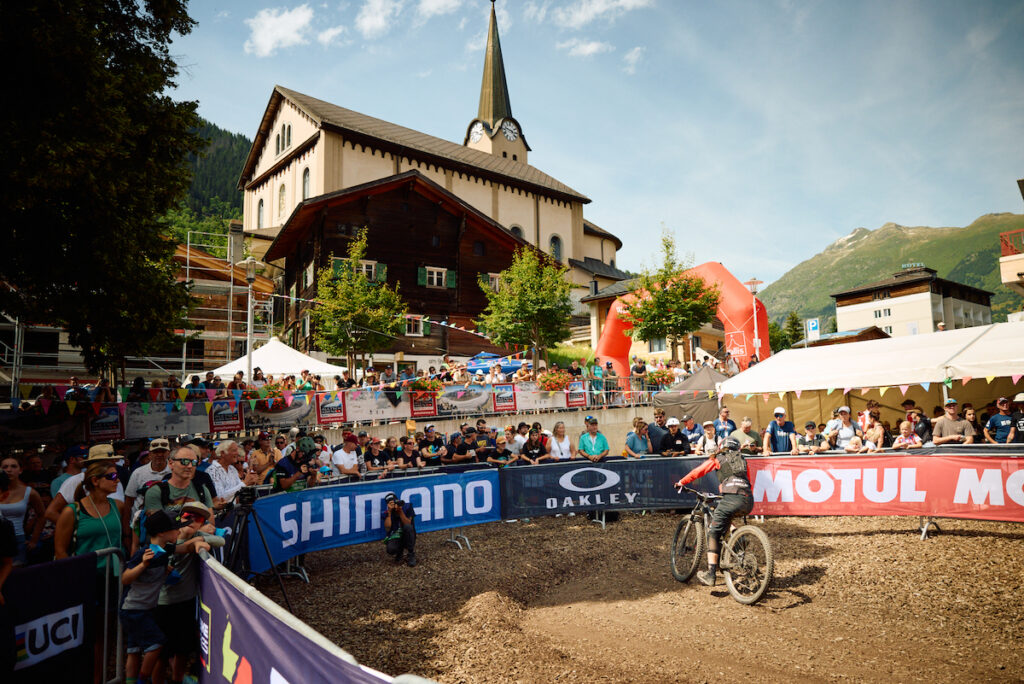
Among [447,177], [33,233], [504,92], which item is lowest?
[33,233]

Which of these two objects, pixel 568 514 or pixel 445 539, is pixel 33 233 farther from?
pixel 568 514

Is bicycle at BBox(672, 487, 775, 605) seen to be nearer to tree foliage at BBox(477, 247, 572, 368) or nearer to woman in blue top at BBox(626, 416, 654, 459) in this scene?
woman in blue top at BBox(626, 416, 654, 459)

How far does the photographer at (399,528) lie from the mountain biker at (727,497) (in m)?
4.77

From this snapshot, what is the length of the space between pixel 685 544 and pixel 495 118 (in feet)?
208

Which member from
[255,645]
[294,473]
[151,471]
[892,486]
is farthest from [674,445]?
[255,645]

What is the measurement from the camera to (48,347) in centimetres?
3186

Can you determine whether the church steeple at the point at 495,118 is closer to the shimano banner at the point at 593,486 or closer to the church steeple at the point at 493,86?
the church steeple at the point at 493,86

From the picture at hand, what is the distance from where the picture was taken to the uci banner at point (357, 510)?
9.13m

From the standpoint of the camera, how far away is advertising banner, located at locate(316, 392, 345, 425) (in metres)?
17.2

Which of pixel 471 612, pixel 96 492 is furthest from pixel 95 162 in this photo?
pixel 471 612

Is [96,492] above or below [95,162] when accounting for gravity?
below

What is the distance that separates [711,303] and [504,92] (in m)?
47.4

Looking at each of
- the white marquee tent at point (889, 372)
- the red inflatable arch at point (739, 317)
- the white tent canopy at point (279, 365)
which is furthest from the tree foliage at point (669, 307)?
the white tent canopy at point (279, 365)

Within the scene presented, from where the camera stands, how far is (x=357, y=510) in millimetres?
10328
